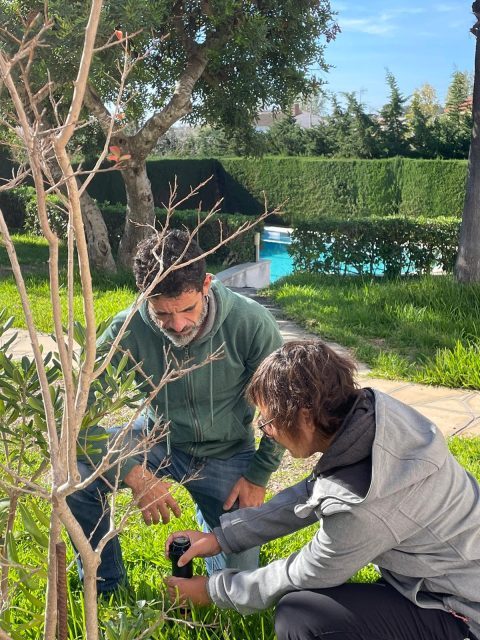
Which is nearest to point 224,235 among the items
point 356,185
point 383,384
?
point 383,384

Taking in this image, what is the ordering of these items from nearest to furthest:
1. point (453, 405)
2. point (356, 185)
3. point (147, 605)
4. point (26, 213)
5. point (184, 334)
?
point (147, 605)
point (184, 334)
point (453, 405)
point (26, 213)
point (356, 185)

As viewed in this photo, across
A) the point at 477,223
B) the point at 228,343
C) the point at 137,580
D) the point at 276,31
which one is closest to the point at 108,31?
the point at 276,31

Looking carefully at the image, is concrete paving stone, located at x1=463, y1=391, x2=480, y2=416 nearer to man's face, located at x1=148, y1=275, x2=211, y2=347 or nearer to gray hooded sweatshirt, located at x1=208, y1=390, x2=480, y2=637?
man's face, located at x1=148, y1=275, x2=211, y2=347

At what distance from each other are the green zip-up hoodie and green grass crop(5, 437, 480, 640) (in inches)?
17.9

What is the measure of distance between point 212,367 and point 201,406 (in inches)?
6.9

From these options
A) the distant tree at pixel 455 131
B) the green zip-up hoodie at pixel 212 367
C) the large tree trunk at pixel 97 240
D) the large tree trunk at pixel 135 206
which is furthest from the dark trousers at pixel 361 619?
the distant tree at pixel 455 131

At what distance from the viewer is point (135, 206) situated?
446 inches

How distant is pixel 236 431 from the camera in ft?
9.87

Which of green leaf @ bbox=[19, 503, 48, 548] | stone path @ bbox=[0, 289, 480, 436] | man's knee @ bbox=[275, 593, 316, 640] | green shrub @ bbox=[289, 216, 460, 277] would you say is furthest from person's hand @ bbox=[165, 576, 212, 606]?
green shrub @ bbox=[289, 216, 460, 277]

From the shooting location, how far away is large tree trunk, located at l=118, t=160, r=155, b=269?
10953 millimetres

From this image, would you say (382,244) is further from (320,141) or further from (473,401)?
(320,141)

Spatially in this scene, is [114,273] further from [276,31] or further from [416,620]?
[416,620]

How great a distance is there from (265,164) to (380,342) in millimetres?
17529

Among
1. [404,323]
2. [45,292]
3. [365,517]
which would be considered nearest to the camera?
[365,517]
